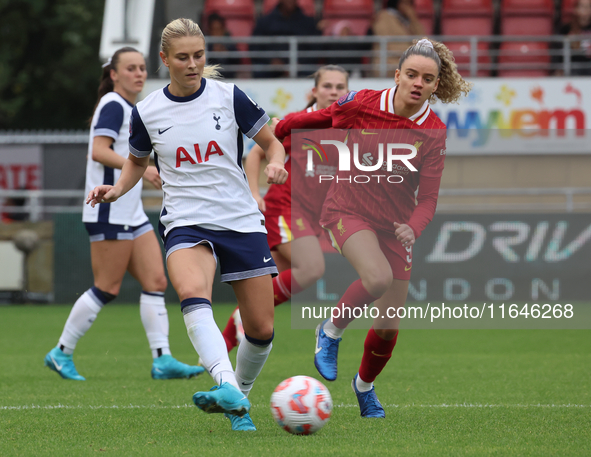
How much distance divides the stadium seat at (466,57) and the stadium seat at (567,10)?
1380 mm

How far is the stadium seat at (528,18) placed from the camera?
15484 mm

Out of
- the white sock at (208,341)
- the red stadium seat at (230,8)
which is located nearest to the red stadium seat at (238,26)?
the red stadium seat at (230,8)

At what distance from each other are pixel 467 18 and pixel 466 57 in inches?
40.8

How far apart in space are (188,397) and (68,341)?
1.36m

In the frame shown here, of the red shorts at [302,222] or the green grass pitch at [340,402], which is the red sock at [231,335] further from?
the red shorts at [302,222]

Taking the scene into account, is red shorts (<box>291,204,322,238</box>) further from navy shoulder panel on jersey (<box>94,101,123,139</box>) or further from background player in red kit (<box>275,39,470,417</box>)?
background player in red kit (<box>275,39,470,417</box>)

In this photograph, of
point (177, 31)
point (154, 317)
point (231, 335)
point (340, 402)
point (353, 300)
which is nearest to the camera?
point (177, 31)

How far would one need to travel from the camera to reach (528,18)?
15539mm

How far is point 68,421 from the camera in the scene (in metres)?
4.56

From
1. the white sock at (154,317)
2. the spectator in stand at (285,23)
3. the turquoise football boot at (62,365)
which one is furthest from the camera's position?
the spectator in stand at (285,23)

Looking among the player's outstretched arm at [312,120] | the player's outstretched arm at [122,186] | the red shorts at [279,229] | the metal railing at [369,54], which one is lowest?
the red shorts at [279,229]

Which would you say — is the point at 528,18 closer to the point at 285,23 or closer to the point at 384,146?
the point at 285,23

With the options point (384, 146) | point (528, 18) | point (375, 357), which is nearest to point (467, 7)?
point (528, 18)

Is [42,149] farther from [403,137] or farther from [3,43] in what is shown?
[403,137]
